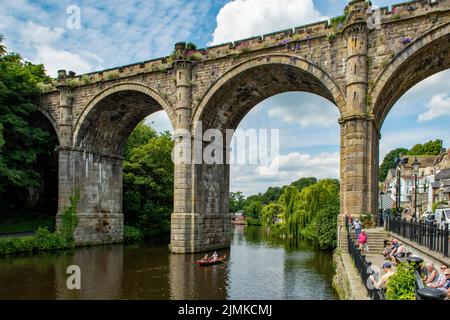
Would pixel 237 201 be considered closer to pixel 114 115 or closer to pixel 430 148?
pixel 430 148

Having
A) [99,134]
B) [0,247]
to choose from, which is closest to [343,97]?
[99,134]

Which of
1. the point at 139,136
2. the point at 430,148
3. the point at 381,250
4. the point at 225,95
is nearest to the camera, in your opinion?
the point at 381,250

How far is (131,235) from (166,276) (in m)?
14.5

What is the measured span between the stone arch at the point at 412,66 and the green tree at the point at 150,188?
20.4 meters

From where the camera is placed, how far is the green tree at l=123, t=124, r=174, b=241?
31422 mm

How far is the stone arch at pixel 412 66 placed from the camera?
49.5ft

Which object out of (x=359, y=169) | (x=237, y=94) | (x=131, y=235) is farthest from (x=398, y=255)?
(x=131, y=235)

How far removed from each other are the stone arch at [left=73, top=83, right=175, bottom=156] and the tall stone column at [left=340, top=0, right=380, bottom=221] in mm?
9906

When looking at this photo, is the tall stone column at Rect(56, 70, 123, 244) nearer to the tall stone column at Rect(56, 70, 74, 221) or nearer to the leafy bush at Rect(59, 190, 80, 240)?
the tall stone column at Rect(56, 70, 74, 221)

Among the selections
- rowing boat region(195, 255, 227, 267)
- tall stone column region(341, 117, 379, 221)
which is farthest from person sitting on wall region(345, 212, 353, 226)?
rowing boat region(195, 255, 227, 267)

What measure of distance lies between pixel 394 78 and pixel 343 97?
229cm

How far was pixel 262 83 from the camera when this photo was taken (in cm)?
2091

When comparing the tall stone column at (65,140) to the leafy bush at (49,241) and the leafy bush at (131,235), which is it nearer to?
the leafy bush at (49,241)
